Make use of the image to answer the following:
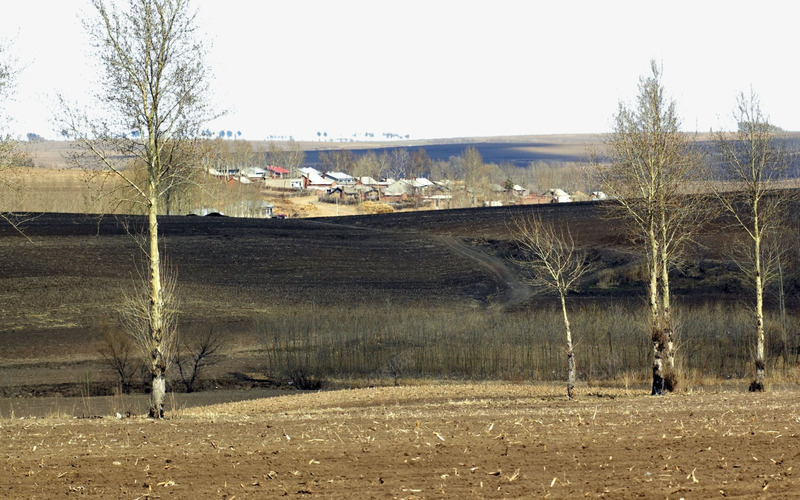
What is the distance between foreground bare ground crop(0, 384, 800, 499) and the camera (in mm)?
10188

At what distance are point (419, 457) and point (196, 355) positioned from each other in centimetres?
2832

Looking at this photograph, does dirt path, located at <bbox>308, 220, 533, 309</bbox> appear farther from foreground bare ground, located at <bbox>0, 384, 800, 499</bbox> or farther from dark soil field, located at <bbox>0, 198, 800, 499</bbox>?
foreground bare ground, located at <bbox>0, 384, 800, 499</bbox>

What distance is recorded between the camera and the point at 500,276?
59.9m

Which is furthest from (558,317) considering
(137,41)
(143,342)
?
(137,41)

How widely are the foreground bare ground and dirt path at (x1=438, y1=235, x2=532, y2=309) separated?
36587 millimetres

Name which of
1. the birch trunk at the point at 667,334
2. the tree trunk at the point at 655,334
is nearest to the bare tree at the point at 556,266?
the tree trunk at the point at 655,334

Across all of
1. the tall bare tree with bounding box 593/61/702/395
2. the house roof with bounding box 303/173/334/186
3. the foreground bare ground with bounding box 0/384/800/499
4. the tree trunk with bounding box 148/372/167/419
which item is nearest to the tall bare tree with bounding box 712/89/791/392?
the tall bare tree with bounding box 593/61/702/395

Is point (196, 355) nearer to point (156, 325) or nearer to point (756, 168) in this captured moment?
point (156, 325)

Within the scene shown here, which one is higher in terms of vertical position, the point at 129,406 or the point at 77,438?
the point at 77,438

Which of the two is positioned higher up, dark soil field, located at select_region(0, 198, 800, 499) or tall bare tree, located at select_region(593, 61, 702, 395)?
tall bare tree, located at select_region(593, 61, 702, 395)

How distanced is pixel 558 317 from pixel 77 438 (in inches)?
1224

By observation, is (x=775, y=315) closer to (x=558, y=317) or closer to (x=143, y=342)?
(x=558, y=317)

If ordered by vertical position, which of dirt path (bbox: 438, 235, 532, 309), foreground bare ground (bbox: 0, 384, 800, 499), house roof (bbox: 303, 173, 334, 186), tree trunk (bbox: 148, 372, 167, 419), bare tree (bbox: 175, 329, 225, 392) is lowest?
bare tree (bbox: 175, 329, 225, 392)

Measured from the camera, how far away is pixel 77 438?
1341 cm
